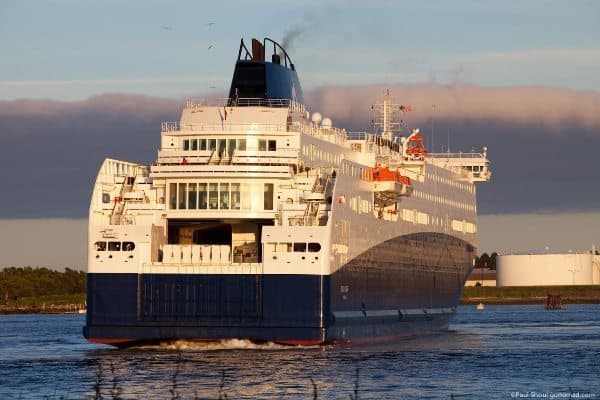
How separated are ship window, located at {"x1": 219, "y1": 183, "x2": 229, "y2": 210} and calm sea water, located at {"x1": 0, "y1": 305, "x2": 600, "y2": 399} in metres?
5.57

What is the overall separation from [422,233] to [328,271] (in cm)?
1910

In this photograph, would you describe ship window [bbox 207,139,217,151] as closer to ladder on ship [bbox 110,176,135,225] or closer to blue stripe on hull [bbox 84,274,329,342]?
ladder on ship [bbox 110,176,135,225]

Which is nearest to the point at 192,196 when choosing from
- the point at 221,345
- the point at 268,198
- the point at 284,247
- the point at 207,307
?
the point at 268,198

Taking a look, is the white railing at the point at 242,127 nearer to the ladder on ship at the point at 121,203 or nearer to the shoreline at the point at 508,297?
the ladder on ship at the point at 121,203

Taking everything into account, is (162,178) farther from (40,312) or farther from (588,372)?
(40,312)

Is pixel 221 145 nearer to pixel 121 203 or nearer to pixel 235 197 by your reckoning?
pixel 235 197

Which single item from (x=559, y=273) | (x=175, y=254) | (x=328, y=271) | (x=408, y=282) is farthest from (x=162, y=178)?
(x=559, y=273)

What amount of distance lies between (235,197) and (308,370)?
33.8 feet

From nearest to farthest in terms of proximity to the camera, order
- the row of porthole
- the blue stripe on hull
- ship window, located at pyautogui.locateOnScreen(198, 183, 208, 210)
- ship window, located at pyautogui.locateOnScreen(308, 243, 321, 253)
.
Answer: the blue stripe on hull
ship window, located at pyautogui.locateOnScreen(308, 243, 321, 253)
the row of porthole
ship window, located at pyautogui.locateOnScreen(198, 183, 208, 210)

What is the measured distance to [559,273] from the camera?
156 meters

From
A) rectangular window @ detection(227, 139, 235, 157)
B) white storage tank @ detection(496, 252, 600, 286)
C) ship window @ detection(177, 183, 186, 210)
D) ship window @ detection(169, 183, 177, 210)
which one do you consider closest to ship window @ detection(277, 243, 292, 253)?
ship window @ detection(177, 183, 186, 210)

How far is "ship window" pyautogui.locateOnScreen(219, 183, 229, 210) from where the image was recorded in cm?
5447

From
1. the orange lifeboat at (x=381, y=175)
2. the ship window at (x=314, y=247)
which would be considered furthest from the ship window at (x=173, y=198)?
the orange lifeboat at (x=381, y=175)

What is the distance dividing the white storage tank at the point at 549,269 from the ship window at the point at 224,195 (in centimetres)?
10582
